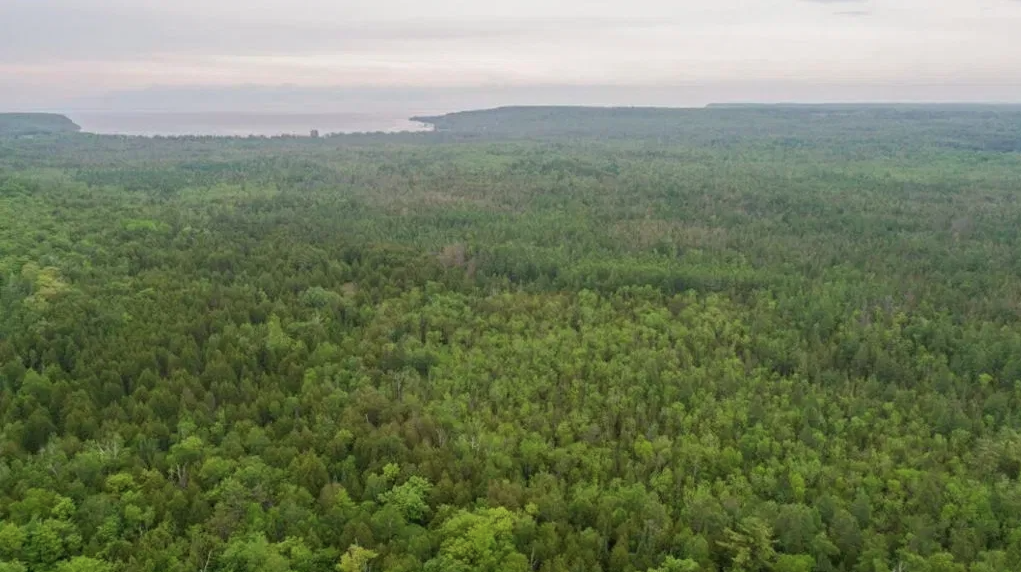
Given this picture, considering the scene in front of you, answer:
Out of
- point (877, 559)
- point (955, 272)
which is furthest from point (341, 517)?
point (955, 272)

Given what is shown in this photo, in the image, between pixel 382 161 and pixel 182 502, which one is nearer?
pixel 182 502

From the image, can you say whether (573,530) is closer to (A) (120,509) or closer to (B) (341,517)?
(B) (341,517)

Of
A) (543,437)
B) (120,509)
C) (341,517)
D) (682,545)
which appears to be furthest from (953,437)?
(120,509)

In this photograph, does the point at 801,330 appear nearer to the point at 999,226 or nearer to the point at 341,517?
the point at 341,517

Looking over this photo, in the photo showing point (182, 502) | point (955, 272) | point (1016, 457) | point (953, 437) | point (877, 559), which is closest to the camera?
point (877, 559)

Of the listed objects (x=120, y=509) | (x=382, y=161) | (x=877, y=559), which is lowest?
(x=877, y=559)

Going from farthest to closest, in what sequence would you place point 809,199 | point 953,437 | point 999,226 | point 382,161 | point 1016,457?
point 382,161, point 809,199, point 999,226, point 953,437, point 1016,457

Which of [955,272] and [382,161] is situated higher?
[382,161]
